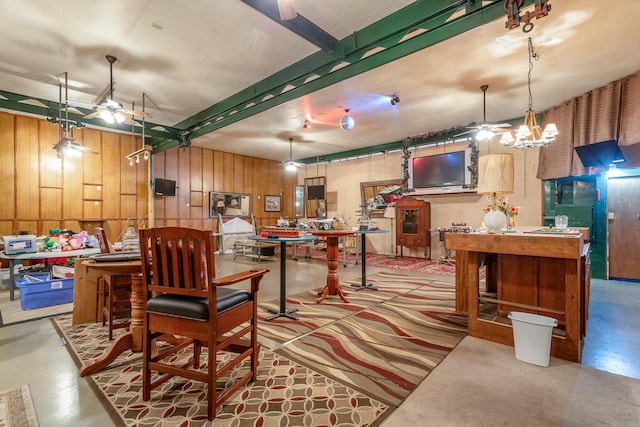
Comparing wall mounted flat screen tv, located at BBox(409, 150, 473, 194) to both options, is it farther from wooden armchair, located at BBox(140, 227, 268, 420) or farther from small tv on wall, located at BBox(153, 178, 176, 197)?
small tv on wall, located at BBox(153, 178, 176, 197)

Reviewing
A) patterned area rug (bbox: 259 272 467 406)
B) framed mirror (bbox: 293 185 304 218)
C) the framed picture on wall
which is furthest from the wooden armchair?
framed mirror (bbox: 293 185 304 218)

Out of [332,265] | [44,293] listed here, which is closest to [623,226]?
[332,265]

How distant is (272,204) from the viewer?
1097 centimetres

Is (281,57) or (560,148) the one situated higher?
(281,57)

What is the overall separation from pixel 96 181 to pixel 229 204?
3.61 meters

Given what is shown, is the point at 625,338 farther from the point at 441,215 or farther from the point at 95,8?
the point at 95,8

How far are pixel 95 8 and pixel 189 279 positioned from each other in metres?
3.38

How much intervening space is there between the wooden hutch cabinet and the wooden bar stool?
646 cm

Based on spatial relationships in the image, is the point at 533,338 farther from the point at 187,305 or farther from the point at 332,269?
the point at 187,305

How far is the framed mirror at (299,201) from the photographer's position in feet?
36.6

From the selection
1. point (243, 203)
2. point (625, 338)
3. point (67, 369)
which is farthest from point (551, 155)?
point (243, 203)

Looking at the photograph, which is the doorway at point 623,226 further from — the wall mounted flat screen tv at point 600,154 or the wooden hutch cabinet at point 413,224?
the wooden hutch cabinet at point 413,224

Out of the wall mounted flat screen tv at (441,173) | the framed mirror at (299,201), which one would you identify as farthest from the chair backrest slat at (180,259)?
Answer: the framed mirror at (299,201)

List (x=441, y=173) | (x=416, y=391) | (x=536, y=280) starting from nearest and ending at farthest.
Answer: (x=416, y=391) → (x=536, y=280) → (x=441, y=173)
